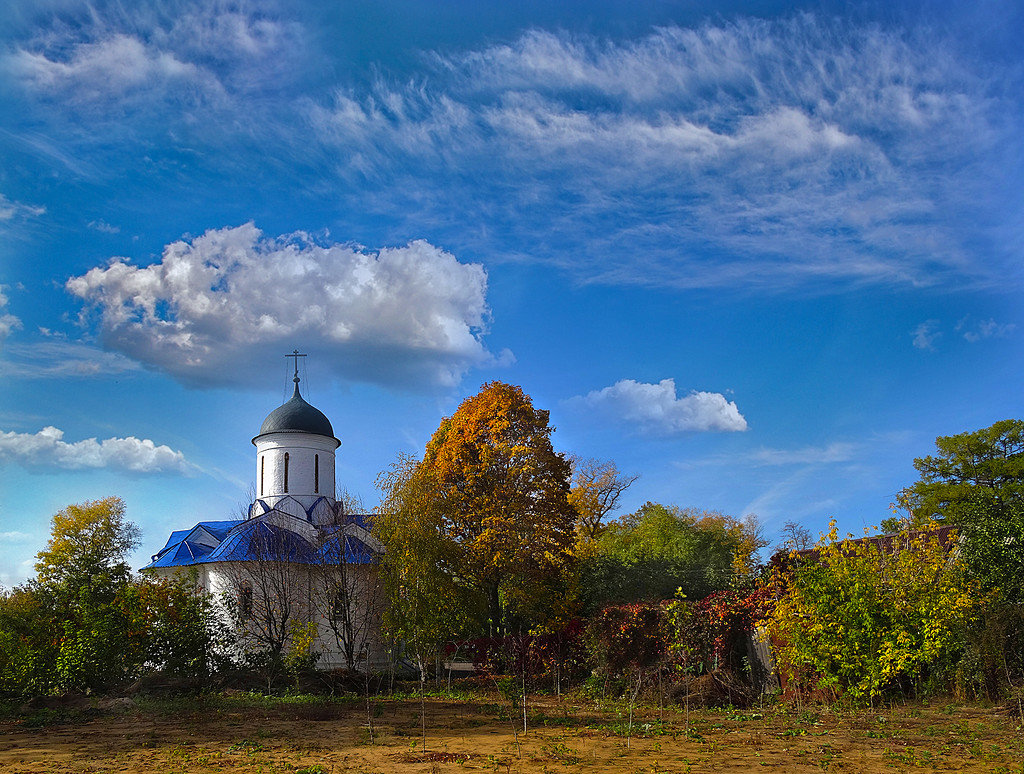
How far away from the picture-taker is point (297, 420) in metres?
36.1

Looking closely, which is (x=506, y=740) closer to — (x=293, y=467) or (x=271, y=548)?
(x=271, y=548)

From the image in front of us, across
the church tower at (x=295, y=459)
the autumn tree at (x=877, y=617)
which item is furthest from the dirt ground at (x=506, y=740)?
the church tower at (x=295, y=459)

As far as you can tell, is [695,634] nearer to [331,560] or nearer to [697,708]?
[697,708]

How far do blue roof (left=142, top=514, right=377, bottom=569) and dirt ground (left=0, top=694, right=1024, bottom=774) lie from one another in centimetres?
681

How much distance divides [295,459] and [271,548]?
9.80 metres

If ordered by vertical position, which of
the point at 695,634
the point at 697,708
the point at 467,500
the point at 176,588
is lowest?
the point at 697,708

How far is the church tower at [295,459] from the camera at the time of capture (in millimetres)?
35531

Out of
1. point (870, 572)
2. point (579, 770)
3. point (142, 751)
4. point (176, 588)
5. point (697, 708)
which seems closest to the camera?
point (579, 770)

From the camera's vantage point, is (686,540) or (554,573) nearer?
(554,573)

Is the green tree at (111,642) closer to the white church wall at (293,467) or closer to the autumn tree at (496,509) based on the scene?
the autumn tree at (496,509)

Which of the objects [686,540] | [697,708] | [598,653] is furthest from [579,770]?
[686,540]

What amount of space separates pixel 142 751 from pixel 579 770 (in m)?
7.52

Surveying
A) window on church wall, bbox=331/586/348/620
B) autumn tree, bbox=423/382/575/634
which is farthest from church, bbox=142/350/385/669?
autumn tree, bbox=423/382/575/634

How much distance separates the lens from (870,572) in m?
15.9
